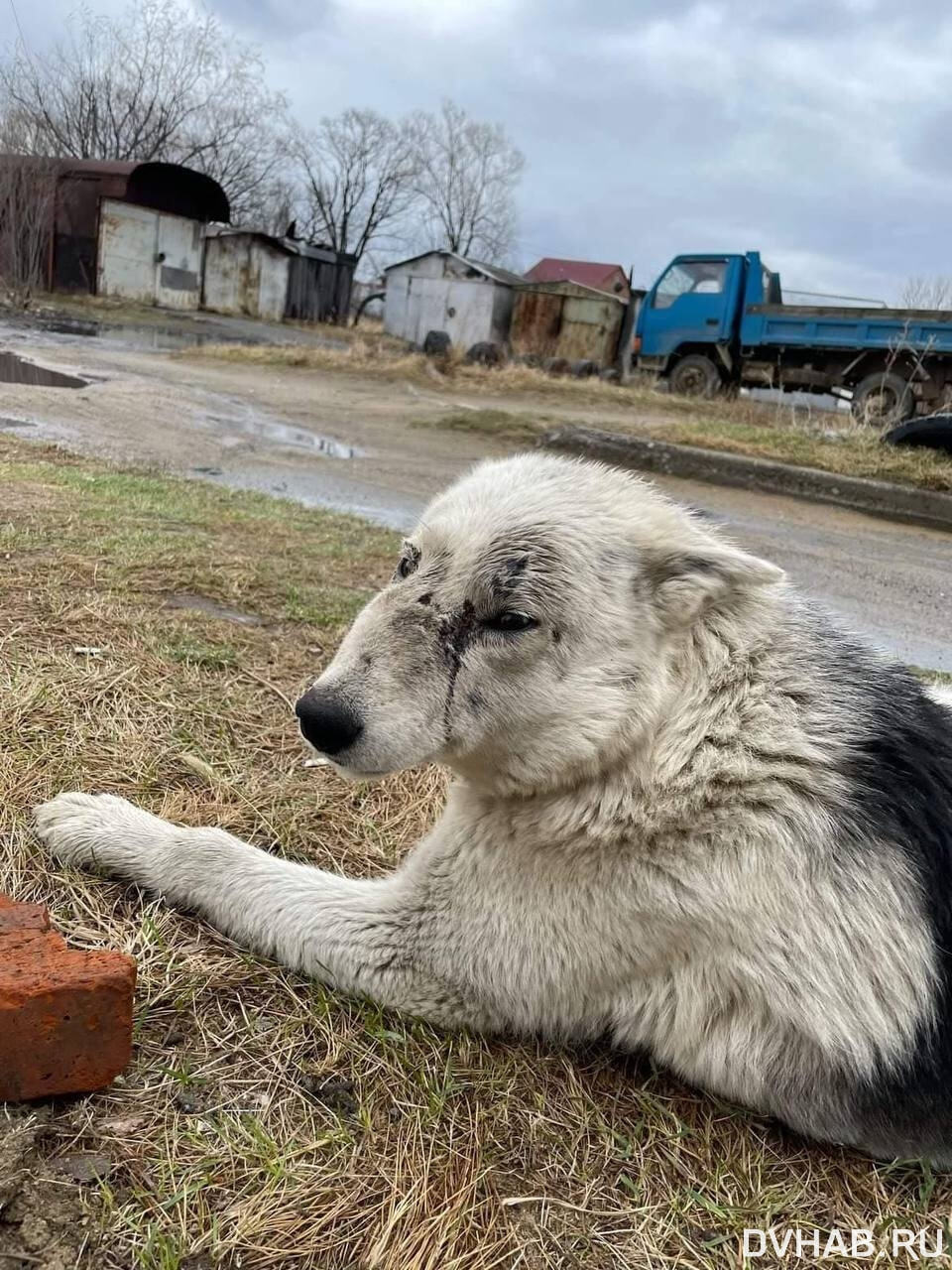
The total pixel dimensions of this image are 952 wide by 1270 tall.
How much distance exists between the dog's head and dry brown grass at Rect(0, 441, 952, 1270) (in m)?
0.66

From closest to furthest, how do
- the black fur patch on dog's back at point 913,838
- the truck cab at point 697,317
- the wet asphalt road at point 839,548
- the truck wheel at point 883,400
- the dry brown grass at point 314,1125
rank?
1. the dry brown grass at point 314,1125
2. the black fur patch on dog's back at point 913,838
3. the wet asphalt road at point 839,548
4. the truck wheel at point 883,400
5. the truck cab at point 697,317

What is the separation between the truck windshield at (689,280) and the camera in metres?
22.8

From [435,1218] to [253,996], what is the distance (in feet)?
2.28

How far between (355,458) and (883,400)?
42.3 ft

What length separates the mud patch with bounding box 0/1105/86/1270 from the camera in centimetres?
146

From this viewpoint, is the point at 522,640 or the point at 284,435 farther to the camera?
the point at 284,435

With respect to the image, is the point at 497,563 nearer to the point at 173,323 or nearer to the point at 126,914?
the point at 126,914

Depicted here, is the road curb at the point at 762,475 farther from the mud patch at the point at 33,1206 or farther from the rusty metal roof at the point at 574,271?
the rusty metal roof at the point at 574,271

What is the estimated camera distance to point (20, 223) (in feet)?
91.7

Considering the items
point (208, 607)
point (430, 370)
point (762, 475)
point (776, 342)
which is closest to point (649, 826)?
point (208, 607)

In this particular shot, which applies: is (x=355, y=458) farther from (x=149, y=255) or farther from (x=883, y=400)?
(x=149, y=255)

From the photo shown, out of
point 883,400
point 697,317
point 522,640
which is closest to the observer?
point 522,640

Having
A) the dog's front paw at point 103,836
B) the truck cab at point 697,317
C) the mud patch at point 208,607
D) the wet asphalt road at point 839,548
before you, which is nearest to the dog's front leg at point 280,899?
the dog's front paw at point 103,836

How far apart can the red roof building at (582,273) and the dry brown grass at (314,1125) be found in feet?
191
